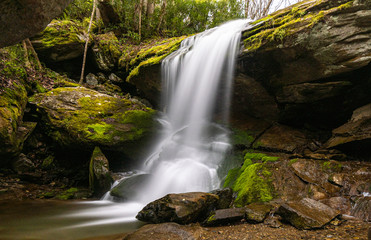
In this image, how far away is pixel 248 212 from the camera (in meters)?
3.41

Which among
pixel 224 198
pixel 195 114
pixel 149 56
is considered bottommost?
pixel 224 198

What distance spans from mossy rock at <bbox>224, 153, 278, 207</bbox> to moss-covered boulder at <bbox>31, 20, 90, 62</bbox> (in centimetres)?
1070

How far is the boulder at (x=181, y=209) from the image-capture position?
11.4ft

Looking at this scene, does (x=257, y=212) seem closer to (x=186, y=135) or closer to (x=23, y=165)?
(x=186, y=135)

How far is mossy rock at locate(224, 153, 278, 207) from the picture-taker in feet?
13.7

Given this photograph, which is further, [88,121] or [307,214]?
[88,121]

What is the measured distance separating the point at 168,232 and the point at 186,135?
17.7 ft

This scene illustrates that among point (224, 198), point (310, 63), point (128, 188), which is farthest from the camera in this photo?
point (128, 188)

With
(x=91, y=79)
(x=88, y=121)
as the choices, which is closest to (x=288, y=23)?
(x=88, y=121)

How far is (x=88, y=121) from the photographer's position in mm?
7391

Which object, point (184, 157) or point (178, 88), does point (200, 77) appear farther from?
point (184, 157)

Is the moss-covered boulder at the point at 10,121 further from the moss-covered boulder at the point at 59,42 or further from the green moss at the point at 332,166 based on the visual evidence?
the green moss at the point at 332,166

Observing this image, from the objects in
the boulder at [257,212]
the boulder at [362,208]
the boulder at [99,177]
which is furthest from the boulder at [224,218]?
the boulder at [99,177]

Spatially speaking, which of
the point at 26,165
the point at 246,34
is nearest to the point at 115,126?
the point at 26,165
